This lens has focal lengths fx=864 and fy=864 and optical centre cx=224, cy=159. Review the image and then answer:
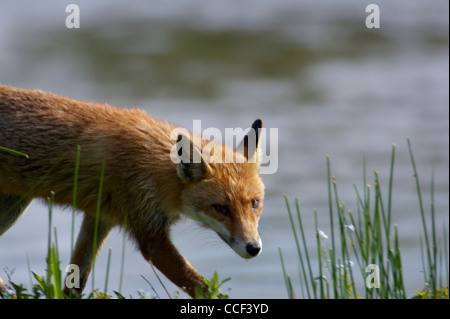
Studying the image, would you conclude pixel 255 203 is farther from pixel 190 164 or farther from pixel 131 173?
pixel 131 173

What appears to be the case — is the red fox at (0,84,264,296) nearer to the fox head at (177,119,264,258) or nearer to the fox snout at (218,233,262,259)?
the fox head at (177,119,264,258)

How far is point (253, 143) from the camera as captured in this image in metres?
8.55

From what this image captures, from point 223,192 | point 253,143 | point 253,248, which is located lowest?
point 253,248

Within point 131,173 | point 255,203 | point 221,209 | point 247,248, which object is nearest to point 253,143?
point 255,203

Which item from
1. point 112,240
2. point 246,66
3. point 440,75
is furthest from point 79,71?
point 440,75

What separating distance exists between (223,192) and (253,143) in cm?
84

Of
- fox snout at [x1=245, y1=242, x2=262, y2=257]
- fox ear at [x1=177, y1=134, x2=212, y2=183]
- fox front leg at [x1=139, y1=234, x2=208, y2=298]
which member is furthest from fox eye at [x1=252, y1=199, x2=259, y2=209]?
fox front leg at [x1=139, y1=234, x2=208, y2=298]

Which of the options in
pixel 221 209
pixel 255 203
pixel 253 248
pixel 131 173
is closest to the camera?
pixel 253 248

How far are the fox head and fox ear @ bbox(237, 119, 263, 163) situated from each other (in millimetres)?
109

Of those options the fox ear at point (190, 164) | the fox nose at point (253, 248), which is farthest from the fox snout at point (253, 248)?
the fox ear at point (190, 164)

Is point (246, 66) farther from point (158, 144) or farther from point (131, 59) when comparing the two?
point (158, 144)

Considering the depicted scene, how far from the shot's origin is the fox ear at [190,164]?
26.1 ft

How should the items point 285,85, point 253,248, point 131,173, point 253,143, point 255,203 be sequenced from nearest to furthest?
point 253,248 → point 255,203 → point 131,173 → point 253,143 → point 285,85

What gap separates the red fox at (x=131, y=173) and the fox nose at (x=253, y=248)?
0.37 m
